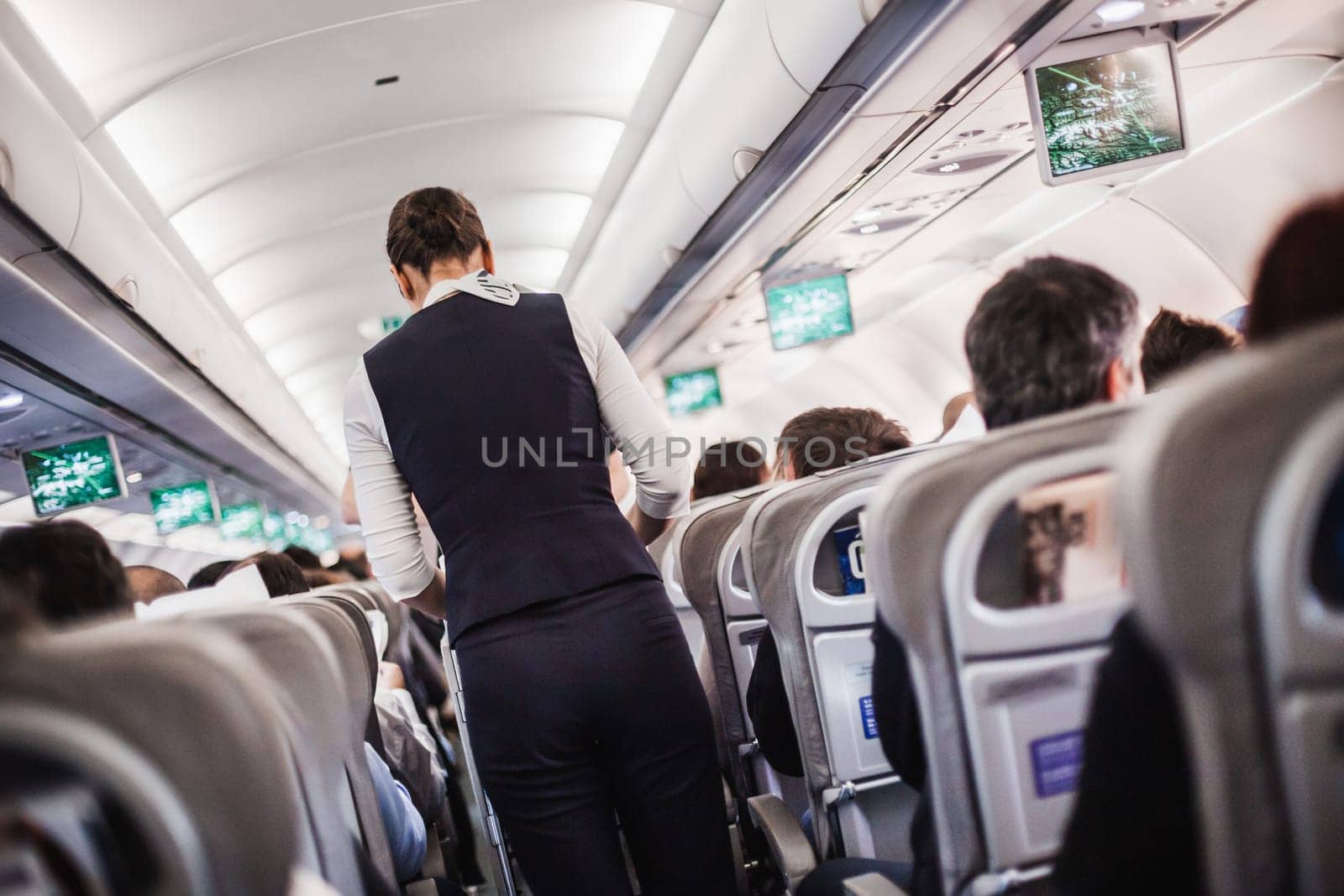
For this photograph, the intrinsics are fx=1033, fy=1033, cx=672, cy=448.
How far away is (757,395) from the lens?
1788 centimetres

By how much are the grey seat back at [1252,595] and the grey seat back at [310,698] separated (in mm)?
1145

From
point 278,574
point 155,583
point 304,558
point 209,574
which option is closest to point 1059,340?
point 155,583

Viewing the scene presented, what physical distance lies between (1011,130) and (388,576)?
561cm

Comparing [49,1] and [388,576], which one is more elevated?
[49,1]

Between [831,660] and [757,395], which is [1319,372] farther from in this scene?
[757,395]

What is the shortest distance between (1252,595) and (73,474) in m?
9.55

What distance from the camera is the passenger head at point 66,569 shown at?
4.55 ft

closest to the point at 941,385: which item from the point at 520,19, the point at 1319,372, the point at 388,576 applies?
the point at 520,19

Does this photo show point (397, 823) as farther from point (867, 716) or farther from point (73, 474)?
point (73, 474)

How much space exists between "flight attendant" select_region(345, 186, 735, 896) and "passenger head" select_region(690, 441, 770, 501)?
211 centimetres

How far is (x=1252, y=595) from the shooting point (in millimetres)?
942

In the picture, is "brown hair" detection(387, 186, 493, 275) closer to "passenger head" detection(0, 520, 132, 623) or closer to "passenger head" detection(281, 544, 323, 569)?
"passenger head" detection(0, 520, 132, 623)

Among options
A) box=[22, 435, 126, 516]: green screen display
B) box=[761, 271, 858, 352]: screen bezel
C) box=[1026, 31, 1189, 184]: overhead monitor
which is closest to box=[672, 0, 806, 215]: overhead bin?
box=[1026, 31, 1189, 184]: overhead monitor

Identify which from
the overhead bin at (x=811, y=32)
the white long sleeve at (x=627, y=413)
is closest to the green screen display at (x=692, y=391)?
the overhead bin at (x=811, y=32)
